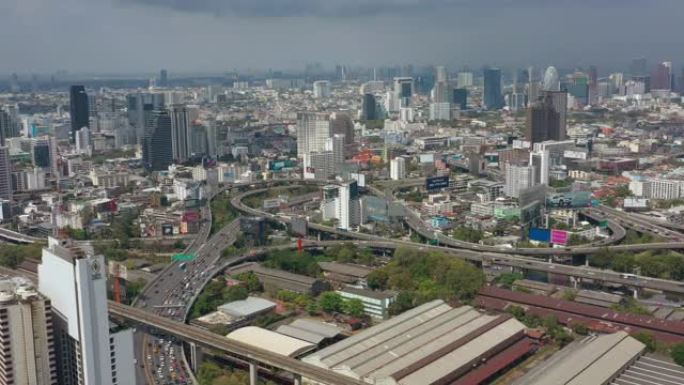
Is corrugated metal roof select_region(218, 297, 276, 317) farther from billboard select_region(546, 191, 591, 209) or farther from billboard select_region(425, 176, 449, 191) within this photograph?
billboard select_region(425, 176, 449, 191)

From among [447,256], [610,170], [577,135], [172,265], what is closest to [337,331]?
[447,256]

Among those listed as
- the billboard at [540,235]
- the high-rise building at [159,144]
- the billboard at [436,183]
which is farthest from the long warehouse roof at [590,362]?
the high-rise building at [159,144]

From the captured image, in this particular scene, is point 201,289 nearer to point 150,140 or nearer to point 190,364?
point 190,364

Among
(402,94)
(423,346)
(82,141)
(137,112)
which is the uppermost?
(402,94)

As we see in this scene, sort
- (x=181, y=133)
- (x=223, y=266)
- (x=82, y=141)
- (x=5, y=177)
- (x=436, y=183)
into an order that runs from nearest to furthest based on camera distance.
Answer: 1. (x=223, y=266)
2. (x=5, y=177)
3. (x=436, y=183)
4. (x=181, y=133)
5. (x=82, y=141)

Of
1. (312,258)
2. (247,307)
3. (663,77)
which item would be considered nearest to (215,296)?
(247,307)

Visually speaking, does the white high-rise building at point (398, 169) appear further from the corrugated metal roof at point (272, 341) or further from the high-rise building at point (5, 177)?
the corrugated metal roof at point (272, 341)

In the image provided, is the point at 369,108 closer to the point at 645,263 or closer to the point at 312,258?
the point at 312,258
